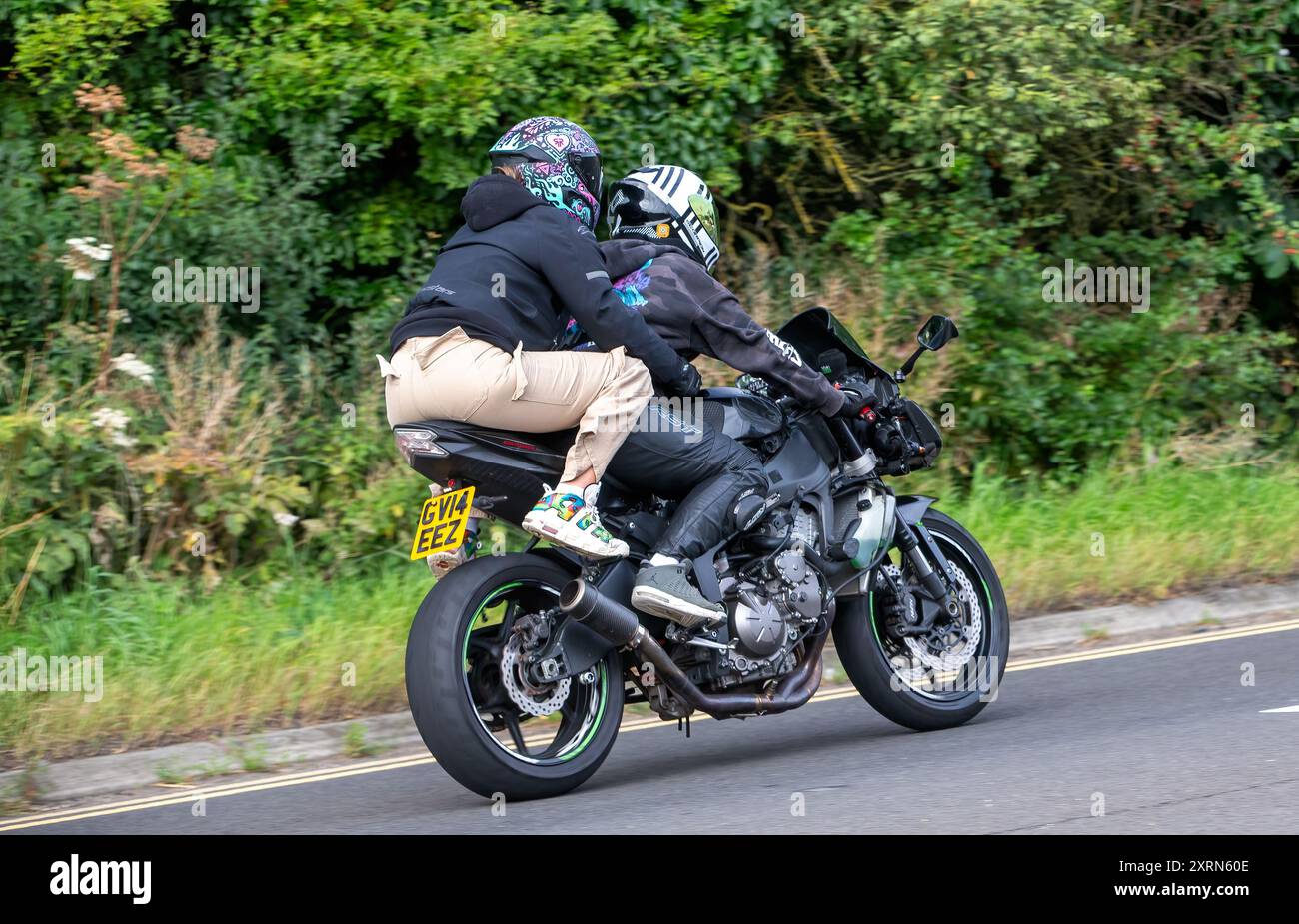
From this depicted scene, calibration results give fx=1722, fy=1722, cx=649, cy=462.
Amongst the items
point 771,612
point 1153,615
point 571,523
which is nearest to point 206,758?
point 571,523

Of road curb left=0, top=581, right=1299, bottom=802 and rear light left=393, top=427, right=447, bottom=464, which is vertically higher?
rear light left=393, top=427, right=447, bottom=464

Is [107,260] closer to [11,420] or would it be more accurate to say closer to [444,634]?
[11,420]

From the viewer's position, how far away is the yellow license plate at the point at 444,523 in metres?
5.67

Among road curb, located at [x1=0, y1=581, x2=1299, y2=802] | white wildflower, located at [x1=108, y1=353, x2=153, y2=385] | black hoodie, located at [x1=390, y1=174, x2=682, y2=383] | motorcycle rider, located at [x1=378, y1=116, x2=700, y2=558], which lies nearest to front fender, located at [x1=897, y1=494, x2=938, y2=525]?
motorcycle rider, located at [x1=378, y1=116, x2=700, y2=558]

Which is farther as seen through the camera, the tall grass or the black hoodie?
the tall grass

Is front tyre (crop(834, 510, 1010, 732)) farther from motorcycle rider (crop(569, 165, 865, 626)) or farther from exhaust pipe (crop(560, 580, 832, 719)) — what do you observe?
motorcycle rider (crop(569, 165, 865, 626))

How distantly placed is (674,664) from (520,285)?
4.73ft

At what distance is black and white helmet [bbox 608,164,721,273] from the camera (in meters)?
6.42

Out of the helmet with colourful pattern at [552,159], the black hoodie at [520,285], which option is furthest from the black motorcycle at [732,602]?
the helmet with colourful pattern at [552,159]

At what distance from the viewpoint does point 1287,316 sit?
43.0 feet

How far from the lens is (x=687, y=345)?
20.8 feet

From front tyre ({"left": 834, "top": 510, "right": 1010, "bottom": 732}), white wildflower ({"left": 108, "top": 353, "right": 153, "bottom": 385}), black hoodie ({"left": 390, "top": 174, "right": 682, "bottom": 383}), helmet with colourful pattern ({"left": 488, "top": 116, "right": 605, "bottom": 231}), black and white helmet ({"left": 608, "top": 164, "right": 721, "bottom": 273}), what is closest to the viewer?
black hoodie ({"left": 390, "top": 174, "right": 682, "bottom": 383})

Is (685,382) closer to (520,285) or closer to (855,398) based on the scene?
(520,285)

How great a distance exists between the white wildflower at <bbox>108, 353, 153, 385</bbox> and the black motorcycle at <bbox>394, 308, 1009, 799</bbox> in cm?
326
